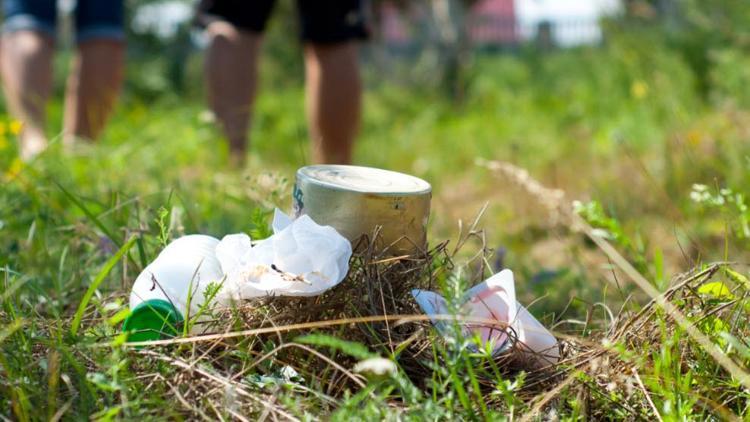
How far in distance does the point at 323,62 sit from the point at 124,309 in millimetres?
2198

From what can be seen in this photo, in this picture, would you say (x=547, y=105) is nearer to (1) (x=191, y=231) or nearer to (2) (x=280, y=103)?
(2) (x=280, y=103)

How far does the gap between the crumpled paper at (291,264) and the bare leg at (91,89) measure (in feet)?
8.22

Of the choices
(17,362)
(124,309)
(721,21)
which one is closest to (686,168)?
(721,21)

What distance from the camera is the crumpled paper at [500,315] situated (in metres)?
1.13

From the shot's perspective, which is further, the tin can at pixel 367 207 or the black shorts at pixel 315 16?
the black shorts at pixel 315 16

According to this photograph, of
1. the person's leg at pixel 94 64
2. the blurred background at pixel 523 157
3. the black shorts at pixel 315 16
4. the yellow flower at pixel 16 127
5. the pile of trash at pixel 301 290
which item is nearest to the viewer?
the pile of trash at pixel 301 290

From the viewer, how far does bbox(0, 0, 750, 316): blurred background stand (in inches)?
68.2

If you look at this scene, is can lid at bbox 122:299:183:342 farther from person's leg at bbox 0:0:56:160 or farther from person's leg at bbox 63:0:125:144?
person's leg at bbox 63:0:125:144

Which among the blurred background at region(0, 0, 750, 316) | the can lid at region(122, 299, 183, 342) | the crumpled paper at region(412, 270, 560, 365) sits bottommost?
the blurred background at region(0, 0, 750, 316)

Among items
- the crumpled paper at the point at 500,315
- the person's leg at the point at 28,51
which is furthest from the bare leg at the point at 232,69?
the crumpled paper at the point at 500,315

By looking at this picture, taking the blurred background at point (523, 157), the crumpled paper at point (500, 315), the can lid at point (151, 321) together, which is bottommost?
the blurred background at point (523, 157)

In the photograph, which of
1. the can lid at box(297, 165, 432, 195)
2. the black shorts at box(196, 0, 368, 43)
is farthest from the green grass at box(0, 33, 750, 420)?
the black shorts at box(196, 0, 368, 43)

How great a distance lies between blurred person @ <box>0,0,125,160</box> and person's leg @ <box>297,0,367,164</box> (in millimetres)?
834

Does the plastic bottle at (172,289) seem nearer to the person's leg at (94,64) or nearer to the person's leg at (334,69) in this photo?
the person's leg at (334,69)
